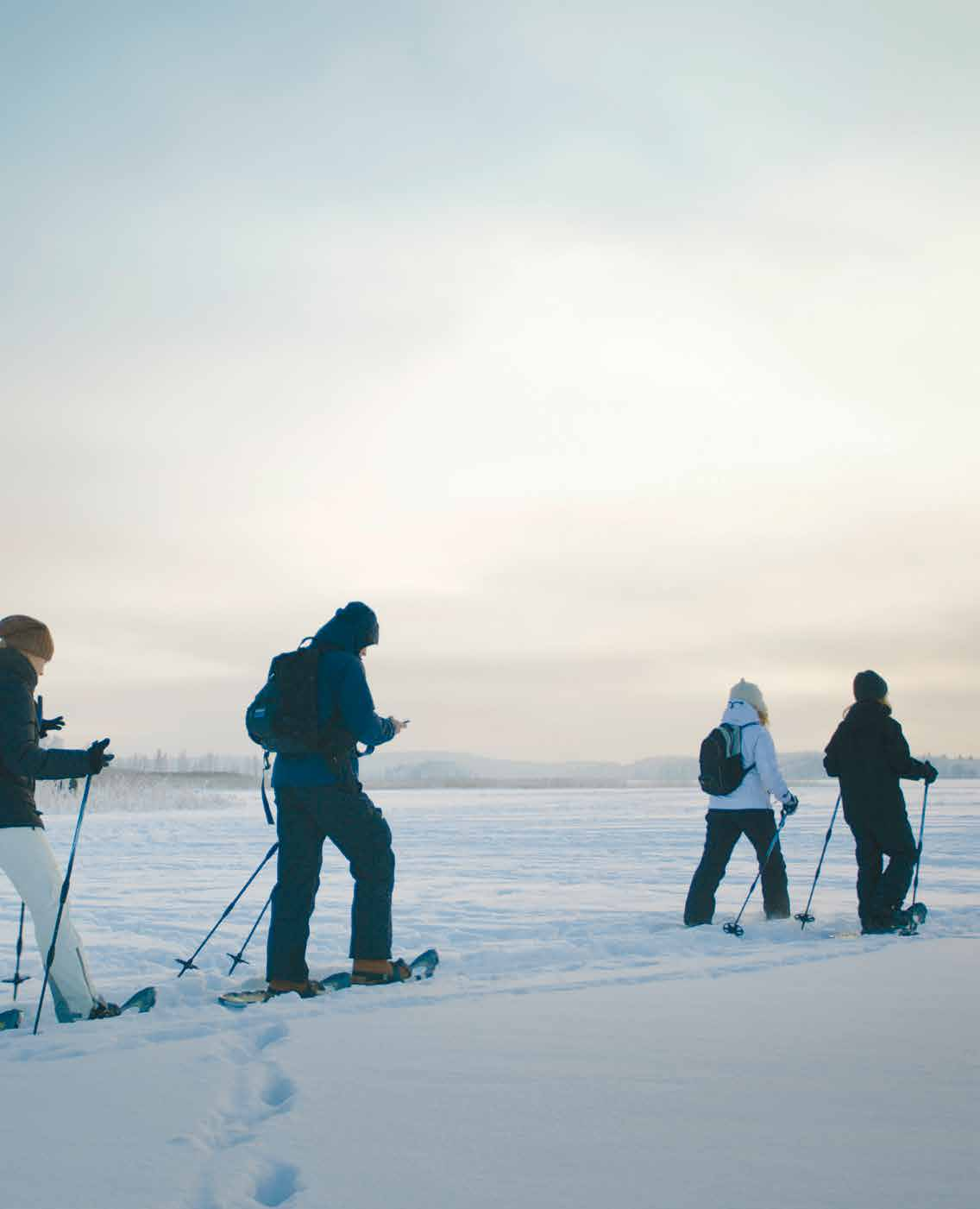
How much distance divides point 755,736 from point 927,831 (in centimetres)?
1272

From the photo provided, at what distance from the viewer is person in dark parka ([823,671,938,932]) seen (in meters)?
7.32

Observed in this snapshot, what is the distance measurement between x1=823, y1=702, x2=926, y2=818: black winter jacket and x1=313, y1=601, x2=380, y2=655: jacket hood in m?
3.71

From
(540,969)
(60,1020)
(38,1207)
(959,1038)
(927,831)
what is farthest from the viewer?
(927,831)

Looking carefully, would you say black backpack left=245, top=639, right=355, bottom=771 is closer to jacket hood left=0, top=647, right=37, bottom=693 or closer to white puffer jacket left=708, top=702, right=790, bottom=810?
jacket hood left=0, top=647, right=37, bottom=693

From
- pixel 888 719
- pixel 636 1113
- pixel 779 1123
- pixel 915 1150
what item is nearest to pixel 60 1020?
pixel 636 1113

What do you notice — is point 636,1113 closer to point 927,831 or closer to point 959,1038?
point 959,1038

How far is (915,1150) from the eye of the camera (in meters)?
2.72

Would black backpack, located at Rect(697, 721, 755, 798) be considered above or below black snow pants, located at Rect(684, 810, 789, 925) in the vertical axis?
above

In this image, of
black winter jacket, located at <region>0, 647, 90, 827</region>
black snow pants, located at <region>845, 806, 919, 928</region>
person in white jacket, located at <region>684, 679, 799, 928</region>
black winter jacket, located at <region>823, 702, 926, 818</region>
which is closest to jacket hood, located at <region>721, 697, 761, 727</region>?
person in white jacket, located at <region>684, 679, 799, 928</region>

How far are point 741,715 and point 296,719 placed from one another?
12.7ft

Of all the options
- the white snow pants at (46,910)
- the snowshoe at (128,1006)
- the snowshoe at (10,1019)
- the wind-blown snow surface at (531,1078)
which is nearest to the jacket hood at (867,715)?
the wind-blown snow surface at (531,1078)

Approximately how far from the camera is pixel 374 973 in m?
5.49

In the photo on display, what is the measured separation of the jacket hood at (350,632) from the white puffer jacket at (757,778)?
3337 millimetres

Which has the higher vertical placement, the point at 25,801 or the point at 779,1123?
the point at 25,801
